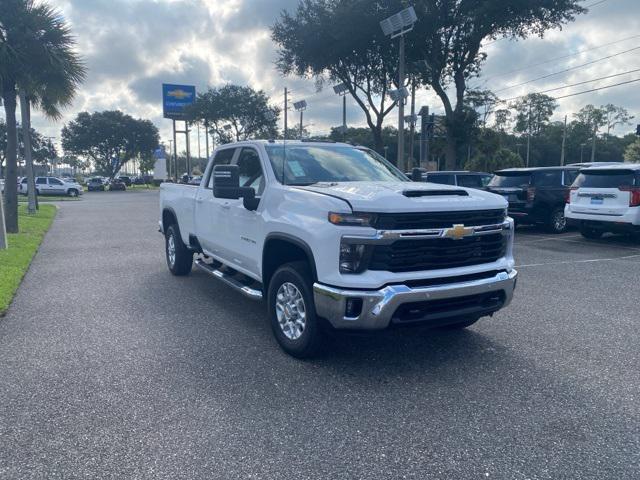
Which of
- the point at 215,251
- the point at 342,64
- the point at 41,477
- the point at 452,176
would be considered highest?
the point at 342,64

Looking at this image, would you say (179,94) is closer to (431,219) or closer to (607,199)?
(607,199)

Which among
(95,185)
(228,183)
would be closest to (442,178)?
(228,183)

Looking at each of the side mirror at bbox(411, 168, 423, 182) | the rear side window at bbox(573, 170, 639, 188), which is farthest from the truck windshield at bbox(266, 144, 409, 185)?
the rear side window at bbox(573, 170, 639, 188)

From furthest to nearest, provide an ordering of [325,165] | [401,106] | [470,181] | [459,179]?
[401,106], [470,181], [459,179], [325,165]

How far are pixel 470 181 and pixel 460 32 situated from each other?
41.3ft

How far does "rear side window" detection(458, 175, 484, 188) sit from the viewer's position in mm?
15102

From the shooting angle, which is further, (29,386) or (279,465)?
(29,386)

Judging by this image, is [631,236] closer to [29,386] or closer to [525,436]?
[525,436]

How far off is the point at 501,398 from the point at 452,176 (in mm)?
11651

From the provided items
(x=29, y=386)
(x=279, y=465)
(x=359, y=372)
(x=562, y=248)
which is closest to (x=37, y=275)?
(x=29, y=386)

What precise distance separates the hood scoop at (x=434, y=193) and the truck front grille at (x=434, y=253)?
1.37 feet

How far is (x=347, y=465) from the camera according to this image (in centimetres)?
310

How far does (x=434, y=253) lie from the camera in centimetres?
433

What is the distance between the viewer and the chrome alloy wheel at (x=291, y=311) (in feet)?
15.3
